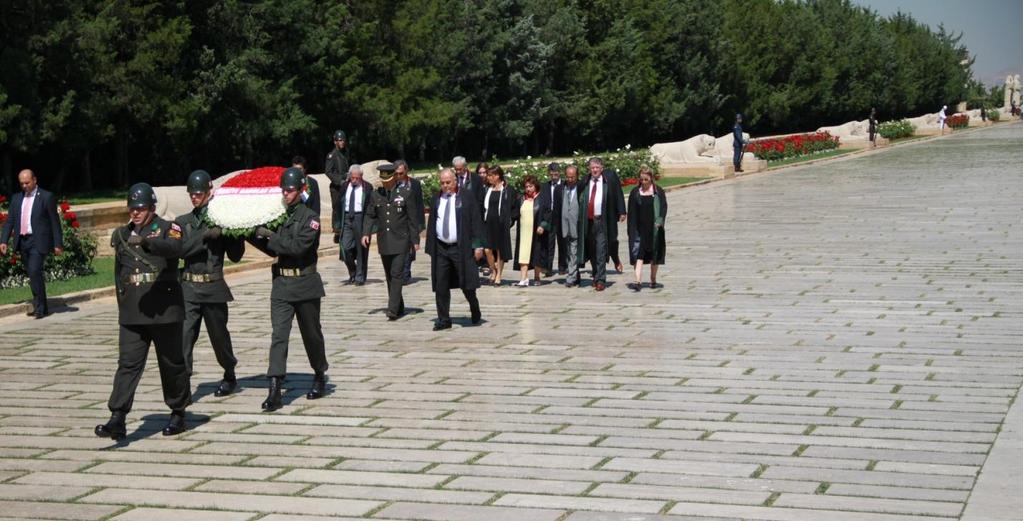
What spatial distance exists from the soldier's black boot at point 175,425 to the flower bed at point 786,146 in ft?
129

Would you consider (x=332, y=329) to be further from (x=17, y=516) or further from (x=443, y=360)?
(x=17, y=516)

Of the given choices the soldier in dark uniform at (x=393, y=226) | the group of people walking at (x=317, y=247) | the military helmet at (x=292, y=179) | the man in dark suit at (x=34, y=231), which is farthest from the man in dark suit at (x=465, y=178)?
the military helmet at (x=292, y=179)

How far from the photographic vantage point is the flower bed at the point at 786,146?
49094mm

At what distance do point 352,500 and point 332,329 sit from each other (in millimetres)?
6724

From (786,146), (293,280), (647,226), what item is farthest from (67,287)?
(786,146)

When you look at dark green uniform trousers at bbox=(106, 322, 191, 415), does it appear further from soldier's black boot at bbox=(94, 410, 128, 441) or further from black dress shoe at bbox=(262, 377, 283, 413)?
black dress shoe at bbox=(262, 377, 283, 413)

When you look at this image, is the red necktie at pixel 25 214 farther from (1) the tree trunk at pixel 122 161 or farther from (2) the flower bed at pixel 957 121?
(2) the flower bed at pixel 957 121

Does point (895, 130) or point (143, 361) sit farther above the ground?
point (143, 361)

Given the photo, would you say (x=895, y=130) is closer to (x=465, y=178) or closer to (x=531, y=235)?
(x=465, y=178)

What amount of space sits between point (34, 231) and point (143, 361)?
679 cm

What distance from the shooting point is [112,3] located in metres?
32.4

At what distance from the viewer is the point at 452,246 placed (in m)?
13.8

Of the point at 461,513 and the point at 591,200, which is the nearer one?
the point at 461,513

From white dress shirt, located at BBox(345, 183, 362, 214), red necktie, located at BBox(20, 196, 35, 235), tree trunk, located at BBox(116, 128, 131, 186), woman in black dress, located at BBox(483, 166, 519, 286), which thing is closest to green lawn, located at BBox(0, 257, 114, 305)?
red necktie, located at BBox(20, 196, 35, 235)
